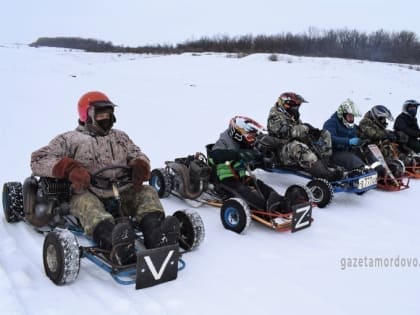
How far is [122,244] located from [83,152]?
117 centimetres

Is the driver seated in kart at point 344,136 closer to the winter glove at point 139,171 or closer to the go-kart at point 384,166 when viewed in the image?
the go-kart at point 384,166

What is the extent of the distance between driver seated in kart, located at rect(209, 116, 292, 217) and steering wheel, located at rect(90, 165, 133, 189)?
1547 millimetres

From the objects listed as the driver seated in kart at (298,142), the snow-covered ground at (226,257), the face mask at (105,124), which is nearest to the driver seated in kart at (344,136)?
the driver seated in kart at (298,142)

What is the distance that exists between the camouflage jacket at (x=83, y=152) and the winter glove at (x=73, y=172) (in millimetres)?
96

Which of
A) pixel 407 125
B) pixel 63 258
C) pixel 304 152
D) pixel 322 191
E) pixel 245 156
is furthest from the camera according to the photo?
pixel 407 125

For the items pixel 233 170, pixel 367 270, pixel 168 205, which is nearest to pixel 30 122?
pixel 168 205

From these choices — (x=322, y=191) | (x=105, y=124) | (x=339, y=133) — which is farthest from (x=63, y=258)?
(x=339, y=133)

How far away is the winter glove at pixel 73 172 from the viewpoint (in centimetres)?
380

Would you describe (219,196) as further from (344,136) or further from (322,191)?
(344,136)

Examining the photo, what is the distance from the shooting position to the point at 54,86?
1545cm

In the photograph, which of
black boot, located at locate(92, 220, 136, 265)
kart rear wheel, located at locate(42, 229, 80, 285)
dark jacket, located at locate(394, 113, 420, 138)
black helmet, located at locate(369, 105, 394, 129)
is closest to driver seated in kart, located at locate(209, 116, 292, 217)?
black boot, located at locate(92, 220, 136, 265)

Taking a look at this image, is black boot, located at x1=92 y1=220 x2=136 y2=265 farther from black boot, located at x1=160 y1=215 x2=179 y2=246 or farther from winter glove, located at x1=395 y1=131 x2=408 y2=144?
winter glove, located at x1=395 y1=131 x2=408 y2=144

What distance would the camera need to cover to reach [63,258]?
11.3 ft

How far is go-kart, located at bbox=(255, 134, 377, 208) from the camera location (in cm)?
609
